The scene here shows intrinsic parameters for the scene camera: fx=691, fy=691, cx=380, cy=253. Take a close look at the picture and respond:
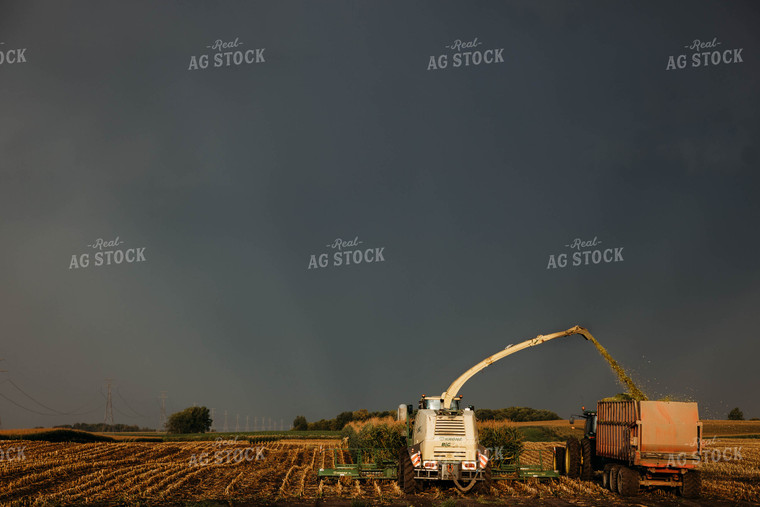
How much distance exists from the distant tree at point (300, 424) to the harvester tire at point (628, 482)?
101671 mm

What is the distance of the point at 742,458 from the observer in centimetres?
4131

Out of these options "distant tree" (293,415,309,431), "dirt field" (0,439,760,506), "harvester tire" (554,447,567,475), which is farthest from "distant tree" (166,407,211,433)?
"harvester tire" (554,447,567,475)

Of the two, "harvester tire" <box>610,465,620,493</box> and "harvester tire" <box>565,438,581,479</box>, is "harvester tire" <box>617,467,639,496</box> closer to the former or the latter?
"harvester tire" <box>610,465,620,493</box>

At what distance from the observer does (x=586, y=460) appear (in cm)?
2867

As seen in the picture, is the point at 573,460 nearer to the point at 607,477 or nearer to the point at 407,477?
the point at 607,477

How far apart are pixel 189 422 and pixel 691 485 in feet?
422

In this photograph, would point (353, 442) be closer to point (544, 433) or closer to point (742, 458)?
point (742, 458)

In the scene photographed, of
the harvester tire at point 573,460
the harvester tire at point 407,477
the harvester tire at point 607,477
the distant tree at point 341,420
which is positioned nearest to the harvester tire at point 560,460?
the harvester tire at point 573,460

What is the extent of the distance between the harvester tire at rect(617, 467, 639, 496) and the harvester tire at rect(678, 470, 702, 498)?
157 cm

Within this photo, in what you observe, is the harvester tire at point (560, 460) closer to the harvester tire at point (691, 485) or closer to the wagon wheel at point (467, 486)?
the harvester tire at point (691, 485)

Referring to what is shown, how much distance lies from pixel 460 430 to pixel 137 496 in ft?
35.9

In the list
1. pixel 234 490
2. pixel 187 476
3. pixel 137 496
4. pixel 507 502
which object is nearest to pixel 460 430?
pixel 507 502

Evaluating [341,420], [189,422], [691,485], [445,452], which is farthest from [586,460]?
[189,422]

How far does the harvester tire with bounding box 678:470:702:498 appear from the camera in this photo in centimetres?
2356
